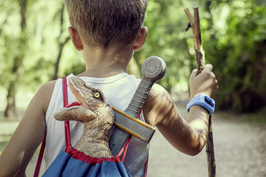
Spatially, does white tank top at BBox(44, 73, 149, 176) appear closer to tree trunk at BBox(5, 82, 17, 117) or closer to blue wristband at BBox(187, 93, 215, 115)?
blue wristband at BBox(187, 93, 215, 115)

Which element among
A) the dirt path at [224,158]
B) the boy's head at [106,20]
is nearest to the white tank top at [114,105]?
the boy's head at [106,20]

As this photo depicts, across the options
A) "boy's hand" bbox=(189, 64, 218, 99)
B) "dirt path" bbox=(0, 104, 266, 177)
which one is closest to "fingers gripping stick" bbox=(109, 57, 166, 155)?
"boy's hand" bbox=(189, 64, 218, 99)

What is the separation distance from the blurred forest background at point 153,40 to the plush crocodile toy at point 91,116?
33.8ft

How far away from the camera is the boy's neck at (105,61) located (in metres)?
1.31

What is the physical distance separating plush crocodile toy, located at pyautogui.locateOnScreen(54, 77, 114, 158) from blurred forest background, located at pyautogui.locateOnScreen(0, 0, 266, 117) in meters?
10.3

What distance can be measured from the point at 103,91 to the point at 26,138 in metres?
0.37

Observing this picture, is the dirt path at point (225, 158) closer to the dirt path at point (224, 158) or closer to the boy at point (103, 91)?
the dirt path at point (224, 158)

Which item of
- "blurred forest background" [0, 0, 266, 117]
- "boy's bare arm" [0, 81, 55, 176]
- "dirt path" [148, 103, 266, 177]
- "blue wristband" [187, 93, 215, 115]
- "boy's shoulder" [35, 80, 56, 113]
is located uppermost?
"blurred forest background" [0, 0, 266, 117]

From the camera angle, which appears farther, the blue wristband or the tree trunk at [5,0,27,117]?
the tree trunk at [5,0,27,117]

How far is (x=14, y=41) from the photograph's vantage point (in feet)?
49.5

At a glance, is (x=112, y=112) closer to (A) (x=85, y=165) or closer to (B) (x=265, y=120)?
(A) (x=85, y=165)

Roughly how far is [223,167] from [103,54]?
279 inches

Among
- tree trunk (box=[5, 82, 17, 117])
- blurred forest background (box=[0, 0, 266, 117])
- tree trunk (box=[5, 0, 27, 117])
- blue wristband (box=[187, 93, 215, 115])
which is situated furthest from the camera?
tree trunk (box=[5, 82, 17, 117])

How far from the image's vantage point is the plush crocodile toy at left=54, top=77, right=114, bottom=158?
111 centimetres
